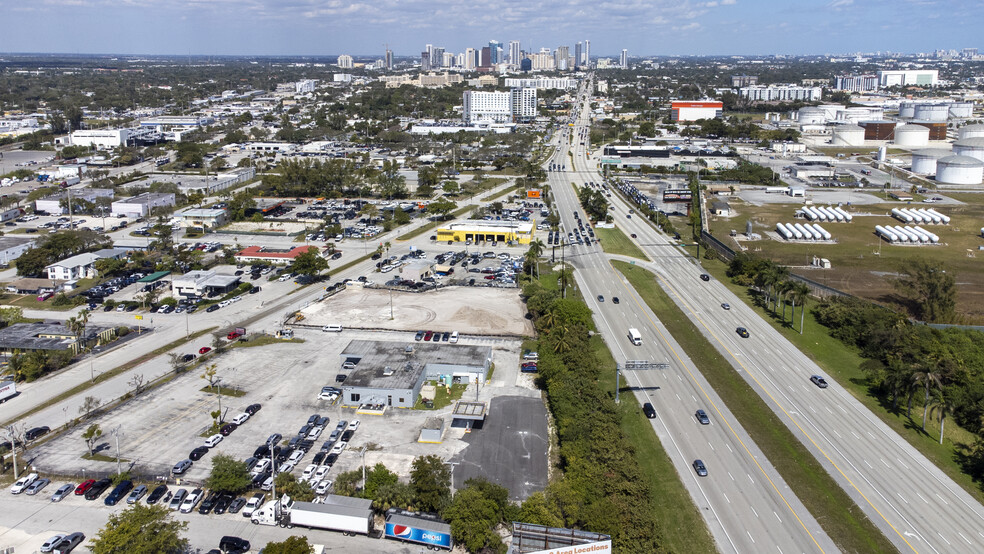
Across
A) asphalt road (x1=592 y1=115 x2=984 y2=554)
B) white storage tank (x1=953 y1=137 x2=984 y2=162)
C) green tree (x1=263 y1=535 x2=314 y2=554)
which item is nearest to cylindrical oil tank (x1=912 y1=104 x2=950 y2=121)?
white storage tank (x1=953 y1=137 x2=984 y2=162)

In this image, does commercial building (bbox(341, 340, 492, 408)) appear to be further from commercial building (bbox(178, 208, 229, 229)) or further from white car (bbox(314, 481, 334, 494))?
commercial building (bbox(178, 208, 229, 229))

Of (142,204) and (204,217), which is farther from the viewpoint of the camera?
(142,204)

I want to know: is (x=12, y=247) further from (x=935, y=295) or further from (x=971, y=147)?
(x=971, y=147)

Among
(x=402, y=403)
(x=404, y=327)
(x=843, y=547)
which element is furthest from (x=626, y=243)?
(x=843, y=547)

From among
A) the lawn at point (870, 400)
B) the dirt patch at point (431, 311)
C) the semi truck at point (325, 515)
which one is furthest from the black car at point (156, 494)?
the lawn at point (870, 400)

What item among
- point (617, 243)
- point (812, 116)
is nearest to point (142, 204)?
point (617, 243)

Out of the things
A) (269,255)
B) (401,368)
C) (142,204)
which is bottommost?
(401,368)
